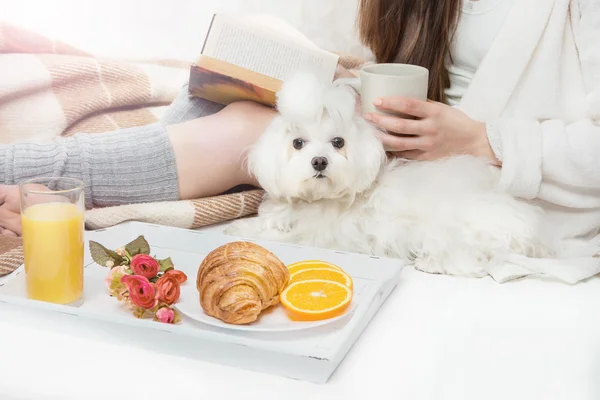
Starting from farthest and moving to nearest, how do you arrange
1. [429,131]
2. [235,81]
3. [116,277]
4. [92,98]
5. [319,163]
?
[92,98]
[235,81]
[429,131]
[319,163]
[116,277]

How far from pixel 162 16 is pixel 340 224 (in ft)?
2.25

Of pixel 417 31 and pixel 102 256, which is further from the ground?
pixel 417 31

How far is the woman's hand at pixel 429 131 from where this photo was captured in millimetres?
1332

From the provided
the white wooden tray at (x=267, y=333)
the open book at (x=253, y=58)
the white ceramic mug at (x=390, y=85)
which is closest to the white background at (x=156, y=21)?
the open book at (x=253, y=58)

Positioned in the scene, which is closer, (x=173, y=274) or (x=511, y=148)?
(x=173, y=274)

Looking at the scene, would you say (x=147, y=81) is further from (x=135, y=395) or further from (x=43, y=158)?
(x=135, y=395)

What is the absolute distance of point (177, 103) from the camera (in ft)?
5.52

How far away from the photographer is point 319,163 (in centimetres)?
127

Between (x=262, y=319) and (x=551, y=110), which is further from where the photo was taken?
(x=551, y=110)

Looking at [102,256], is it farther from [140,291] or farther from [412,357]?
[412,357]

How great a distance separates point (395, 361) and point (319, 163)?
40 centimetres

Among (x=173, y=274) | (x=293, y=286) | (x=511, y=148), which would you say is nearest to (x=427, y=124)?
(x=511, y=148)

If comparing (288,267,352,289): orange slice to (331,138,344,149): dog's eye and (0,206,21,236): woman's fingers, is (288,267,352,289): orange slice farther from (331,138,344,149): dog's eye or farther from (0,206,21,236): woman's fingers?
(0,206,21,236): woman's fingers

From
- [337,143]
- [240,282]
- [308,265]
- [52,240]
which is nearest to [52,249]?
[52,240]
